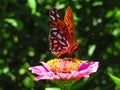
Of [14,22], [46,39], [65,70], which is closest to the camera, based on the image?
[65,70]

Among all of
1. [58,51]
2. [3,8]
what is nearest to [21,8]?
[3,8]

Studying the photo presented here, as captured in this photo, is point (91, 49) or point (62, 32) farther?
point (91, 49)

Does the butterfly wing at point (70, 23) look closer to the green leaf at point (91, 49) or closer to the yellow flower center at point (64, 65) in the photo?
the yellow flower center at point (64, 65)

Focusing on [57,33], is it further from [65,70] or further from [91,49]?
[91,49]

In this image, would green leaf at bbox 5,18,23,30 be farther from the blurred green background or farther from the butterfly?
the butterfly

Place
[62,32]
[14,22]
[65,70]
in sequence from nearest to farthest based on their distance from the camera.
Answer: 1. [65,70]
2. [62,32]
3. [14,22]

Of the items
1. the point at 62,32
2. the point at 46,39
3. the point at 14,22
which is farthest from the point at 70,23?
the point at 46,39

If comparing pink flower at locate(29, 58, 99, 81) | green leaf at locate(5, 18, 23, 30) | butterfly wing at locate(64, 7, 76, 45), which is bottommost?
pink flower at locate(29, 58, 99, 81)

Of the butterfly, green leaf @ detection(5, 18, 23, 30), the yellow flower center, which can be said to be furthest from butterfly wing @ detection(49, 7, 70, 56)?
green leaf @ detection(5, 18, 23, 30)

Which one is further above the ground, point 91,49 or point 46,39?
point 46,39
